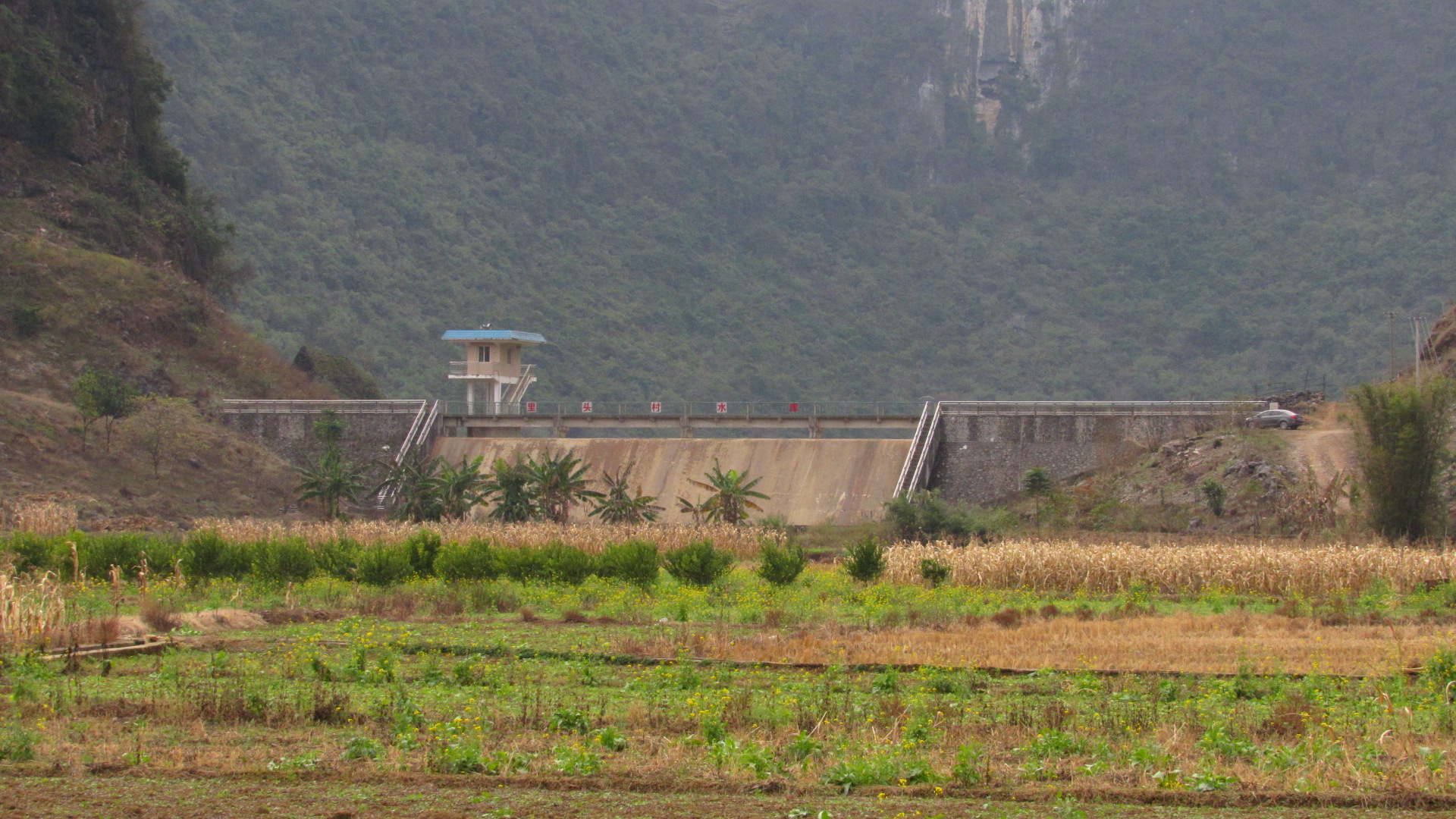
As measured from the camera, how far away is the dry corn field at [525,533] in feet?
129

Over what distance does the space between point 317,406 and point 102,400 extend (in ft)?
29.7

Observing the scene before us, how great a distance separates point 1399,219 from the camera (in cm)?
12900

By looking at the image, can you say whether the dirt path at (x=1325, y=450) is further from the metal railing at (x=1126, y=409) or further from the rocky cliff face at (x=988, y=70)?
the rocky cliff face at (x=988, y=70)

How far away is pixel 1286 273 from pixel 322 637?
119827mm

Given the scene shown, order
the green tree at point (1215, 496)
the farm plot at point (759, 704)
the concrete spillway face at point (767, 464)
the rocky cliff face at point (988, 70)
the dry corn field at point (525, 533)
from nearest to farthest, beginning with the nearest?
the farm plot at point (759, 704), the dry corn field at point (525, 533), the green tree at point (1215, 496), the concrete spillway face at point (767, 464), the rocky cliff face at point (988, 70)

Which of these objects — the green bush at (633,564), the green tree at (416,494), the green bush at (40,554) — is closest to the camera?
the green bush at (40,554)

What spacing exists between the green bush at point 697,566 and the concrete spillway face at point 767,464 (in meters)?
22.9

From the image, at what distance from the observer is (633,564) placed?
30.4 m

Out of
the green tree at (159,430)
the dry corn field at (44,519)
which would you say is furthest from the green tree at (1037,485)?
the green tree at (159,430)

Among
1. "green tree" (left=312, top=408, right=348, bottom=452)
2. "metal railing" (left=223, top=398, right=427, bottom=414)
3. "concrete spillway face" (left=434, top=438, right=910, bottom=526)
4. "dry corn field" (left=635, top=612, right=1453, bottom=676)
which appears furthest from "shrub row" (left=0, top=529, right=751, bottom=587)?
"metal railing" (left=223, top=398, right=427, bottom=414)

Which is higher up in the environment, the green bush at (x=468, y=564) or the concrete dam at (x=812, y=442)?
the concrete dam at (x=812, y=442)

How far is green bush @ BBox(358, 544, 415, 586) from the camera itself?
99.0ft

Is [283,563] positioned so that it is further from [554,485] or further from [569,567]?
[554,485]

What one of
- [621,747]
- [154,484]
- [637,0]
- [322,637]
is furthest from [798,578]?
[637,0]
